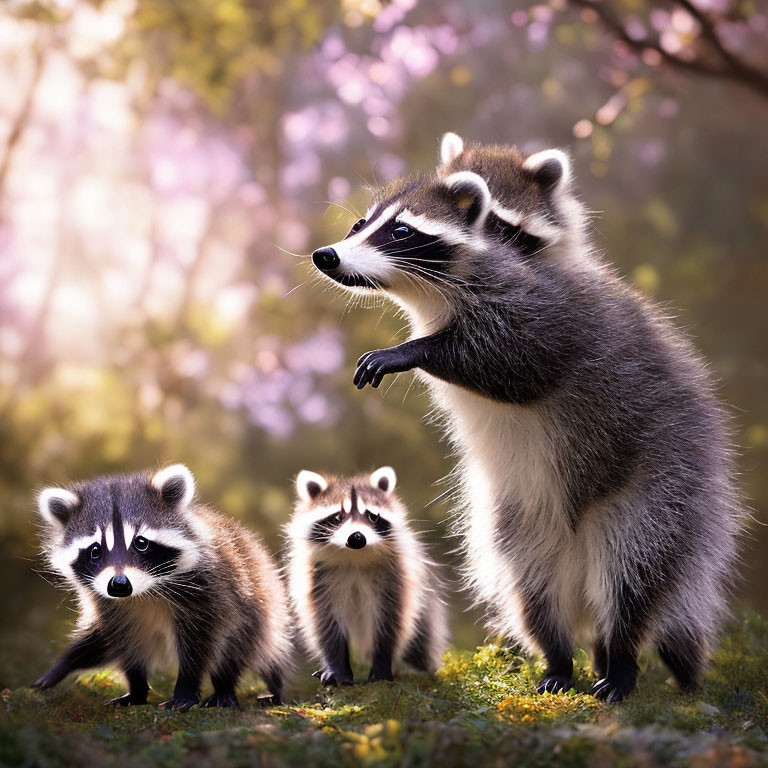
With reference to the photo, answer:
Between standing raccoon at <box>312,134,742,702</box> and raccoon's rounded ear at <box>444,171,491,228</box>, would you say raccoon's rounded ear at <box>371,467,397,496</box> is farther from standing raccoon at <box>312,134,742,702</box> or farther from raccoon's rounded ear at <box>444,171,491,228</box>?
raccoon's rounded ear at <box>444,171,491,228</box>

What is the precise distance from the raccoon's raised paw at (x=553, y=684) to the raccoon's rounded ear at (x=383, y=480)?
6.20ft

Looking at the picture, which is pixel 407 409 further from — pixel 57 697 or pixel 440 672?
pixel 57 697

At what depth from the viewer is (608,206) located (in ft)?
43.0

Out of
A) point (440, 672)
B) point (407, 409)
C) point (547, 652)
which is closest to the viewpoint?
point (547, 652)

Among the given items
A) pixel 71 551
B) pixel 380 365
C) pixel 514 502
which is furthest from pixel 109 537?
pixel 514 502

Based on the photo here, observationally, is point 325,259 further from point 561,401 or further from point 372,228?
point 561,401

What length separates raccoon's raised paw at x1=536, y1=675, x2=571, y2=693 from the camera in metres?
5.91

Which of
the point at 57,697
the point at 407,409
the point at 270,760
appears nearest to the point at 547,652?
the point at 270,760

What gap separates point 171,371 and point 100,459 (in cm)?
204

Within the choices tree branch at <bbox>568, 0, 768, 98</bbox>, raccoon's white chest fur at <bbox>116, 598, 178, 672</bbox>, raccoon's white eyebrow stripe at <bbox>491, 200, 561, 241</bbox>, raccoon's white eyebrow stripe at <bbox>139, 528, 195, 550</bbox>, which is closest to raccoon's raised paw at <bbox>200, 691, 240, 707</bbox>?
raccoon's white chest fur at <bbox>116, 598, 178, 672</bbox>

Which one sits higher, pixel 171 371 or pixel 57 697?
pixel 171 371

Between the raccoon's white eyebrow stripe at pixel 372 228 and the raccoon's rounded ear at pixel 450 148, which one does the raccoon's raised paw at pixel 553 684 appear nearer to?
the raccoon's white eyebrow stripe at pixel 372 228

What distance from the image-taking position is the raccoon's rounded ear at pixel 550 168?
5.98 metres

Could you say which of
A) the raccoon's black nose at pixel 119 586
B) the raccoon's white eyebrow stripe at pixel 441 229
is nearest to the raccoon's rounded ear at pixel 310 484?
the raccoon's black nose at pixel 119 586
